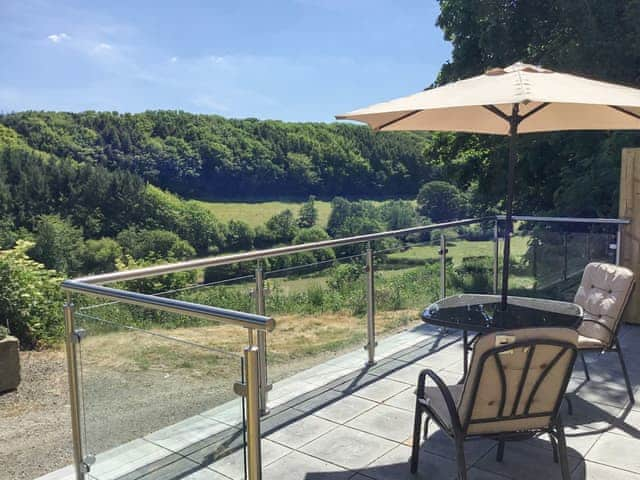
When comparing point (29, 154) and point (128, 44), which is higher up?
point (128, 44)

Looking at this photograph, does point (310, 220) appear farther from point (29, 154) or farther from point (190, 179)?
point (29, 154)

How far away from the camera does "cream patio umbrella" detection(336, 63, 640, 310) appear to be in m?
2.82

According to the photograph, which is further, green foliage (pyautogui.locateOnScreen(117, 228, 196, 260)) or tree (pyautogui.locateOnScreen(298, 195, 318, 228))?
tree (pyautogui.locateOnScreen(298, 195, 318, 228))

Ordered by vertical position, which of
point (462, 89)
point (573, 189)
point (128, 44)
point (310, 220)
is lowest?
point (310, 220)

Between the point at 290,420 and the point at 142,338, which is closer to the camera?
the point at 142,338

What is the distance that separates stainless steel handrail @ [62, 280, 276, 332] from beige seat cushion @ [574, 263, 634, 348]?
2494 millimetres

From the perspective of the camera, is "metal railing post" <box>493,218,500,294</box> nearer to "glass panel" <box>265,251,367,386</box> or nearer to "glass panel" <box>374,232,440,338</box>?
"glass panel" <box>374,232,440,338</box>

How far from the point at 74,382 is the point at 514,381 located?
82.1 inches

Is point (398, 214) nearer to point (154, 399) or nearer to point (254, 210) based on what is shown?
point (254, 210)

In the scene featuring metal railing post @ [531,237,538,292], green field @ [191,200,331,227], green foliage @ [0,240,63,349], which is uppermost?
metal railing post @ [531,237,538,292]

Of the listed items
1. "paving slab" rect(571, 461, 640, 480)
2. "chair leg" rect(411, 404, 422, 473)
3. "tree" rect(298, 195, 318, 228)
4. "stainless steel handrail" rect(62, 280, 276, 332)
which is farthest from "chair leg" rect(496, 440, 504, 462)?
"tree" rect(298, 195, 318, 228)

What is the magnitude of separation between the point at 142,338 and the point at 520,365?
1.68 m

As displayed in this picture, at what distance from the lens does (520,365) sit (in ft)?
7.57

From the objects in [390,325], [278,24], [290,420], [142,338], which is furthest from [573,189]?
[278,24]
